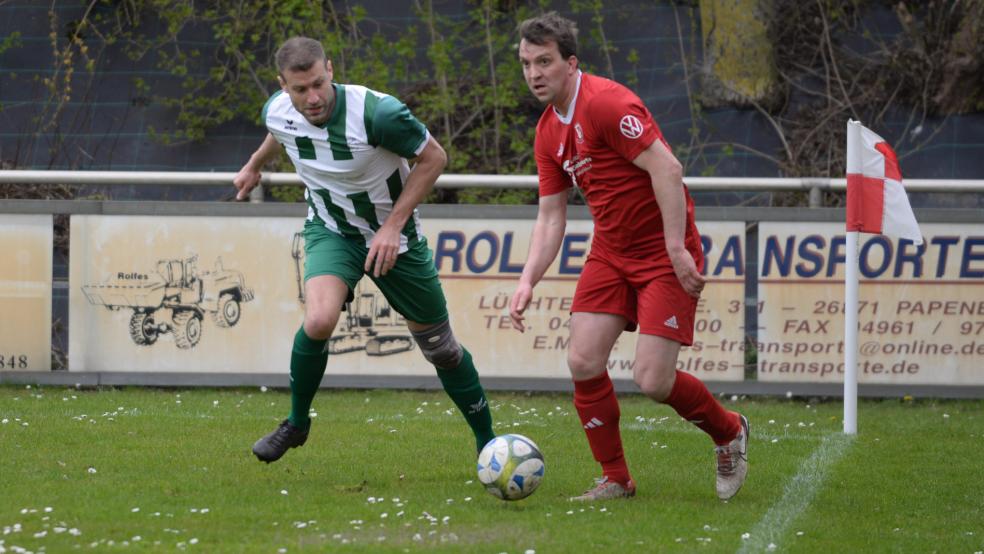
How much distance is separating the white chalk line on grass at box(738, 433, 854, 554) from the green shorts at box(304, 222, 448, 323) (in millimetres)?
1838

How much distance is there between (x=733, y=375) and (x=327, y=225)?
14.5 ft

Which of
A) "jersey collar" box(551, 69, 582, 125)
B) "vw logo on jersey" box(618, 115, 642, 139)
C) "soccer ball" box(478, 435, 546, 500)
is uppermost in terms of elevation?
"jersey collar" box(551, 69, 582, 125)

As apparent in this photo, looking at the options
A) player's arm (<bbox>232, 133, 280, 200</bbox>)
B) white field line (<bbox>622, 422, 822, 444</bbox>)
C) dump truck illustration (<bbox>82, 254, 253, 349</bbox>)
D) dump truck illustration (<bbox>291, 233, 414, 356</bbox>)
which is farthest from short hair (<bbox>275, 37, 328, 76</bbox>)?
dump truck illustration (<bbox>82, 254, 253, 349</bbox>)

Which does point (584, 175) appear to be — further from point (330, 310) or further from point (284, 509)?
point (284, 509)

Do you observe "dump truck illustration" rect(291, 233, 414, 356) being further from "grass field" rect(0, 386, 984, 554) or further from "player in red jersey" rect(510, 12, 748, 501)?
"player in red jersey" rect(510, 12, 748, 501)

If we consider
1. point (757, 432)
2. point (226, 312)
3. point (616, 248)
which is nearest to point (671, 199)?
point (616, 248)

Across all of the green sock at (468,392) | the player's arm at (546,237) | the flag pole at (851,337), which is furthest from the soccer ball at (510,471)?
the flag pole at (851,337)

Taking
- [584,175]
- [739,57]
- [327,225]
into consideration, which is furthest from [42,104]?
[584,175]

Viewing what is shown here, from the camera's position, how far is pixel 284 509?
19.0 feet

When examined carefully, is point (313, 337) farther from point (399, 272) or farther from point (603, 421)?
point (603, 421)

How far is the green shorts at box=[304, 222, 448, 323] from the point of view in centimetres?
655

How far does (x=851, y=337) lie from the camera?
28.4 ft

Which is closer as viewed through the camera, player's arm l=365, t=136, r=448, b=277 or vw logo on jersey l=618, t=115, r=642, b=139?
vw logo on jersey l=618, t=115, r=642, b=139

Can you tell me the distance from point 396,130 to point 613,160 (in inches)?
41.8
